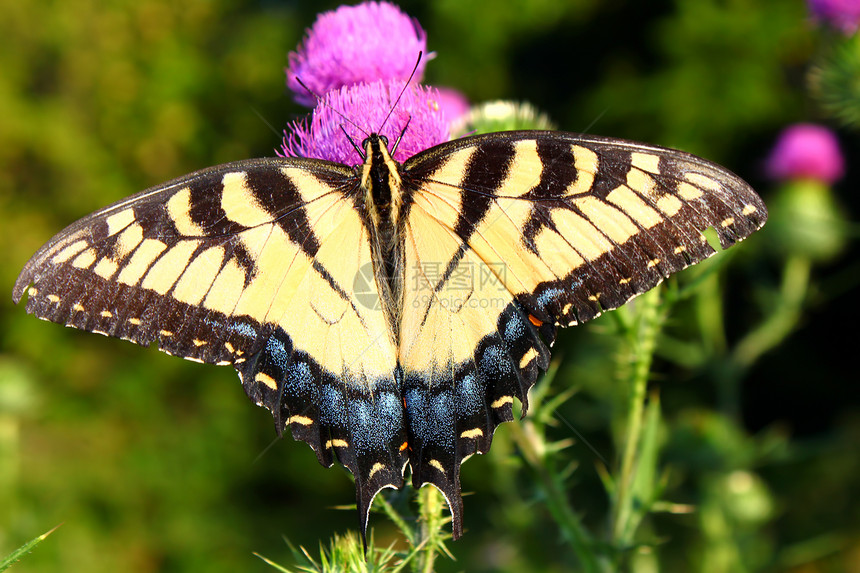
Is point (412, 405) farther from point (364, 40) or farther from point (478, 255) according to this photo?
point (364, 40)

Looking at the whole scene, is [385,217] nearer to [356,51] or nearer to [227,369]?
[356,51]

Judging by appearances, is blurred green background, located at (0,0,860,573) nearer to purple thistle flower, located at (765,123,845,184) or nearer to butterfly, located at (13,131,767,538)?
purple thistle flower, located at (765,123,845,184)

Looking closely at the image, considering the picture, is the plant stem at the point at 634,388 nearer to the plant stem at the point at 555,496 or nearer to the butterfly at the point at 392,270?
the plant stem at the point at 555,496

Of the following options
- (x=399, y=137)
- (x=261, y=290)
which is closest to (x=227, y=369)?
(x=261, y=290)

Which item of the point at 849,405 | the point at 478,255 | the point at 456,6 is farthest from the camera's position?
the point at 456,6

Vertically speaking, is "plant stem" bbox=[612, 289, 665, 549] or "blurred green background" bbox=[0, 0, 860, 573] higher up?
"blurred green background" bbox=[0, 0, 860, 573]

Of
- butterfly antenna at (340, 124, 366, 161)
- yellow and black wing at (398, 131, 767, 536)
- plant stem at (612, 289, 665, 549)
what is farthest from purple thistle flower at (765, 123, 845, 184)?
butterfly antenna at (340, 124, 366, 161)

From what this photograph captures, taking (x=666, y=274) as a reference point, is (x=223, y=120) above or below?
above

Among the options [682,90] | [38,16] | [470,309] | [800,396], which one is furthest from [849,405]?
[38,16]
